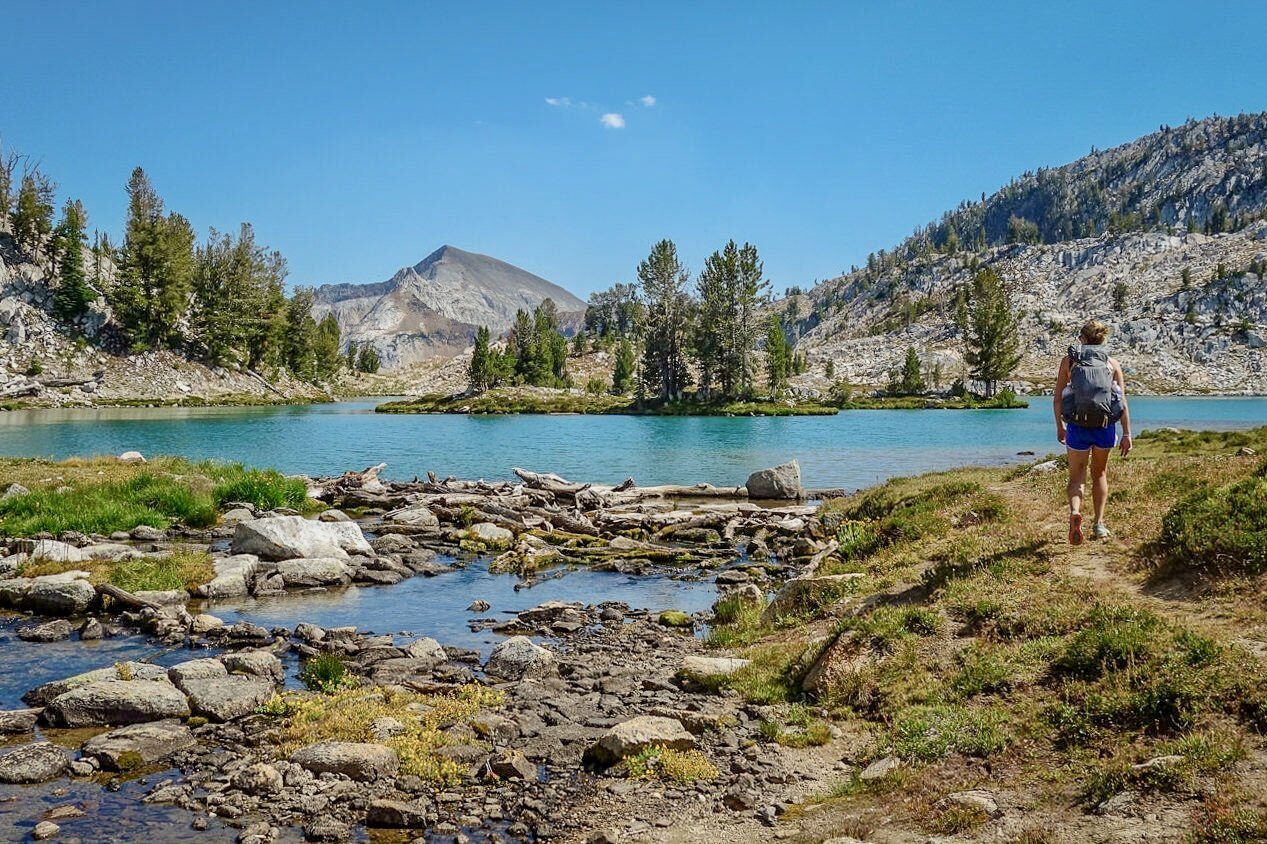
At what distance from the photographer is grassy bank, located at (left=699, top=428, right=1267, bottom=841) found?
24.1ft

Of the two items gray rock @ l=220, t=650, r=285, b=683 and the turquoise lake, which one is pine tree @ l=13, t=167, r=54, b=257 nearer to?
the turquoise lake

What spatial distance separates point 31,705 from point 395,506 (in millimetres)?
23724

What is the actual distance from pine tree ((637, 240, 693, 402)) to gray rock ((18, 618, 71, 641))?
128m

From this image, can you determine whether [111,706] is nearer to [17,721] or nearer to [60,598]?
[17,721]

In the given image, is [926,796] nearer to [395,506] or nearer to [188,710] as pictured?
[188,710]

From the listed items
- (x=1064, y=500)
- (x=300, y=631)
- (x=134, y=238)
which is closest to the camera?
(x=300, y=631)

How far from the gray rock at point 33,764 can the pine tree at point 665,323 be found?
13328 centimetres

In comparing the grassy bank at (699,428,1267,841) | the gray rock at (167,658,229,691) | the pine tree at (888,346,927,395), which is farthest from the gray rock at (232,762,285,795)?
the pine tree at (888,346,927,395)

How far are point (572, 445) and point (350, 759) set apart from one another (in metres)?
61.9

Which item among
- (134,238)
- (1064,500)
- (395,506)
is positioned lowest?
(395,506)

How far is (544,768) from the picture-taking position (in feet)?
34.0

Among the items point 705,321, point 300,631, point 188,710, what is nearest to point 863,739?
point 188,710

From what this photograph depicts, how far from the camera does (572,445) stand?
236 ft

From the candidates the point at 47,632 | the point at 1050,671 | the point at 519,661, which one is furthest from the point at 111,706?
the point at 1050,671
